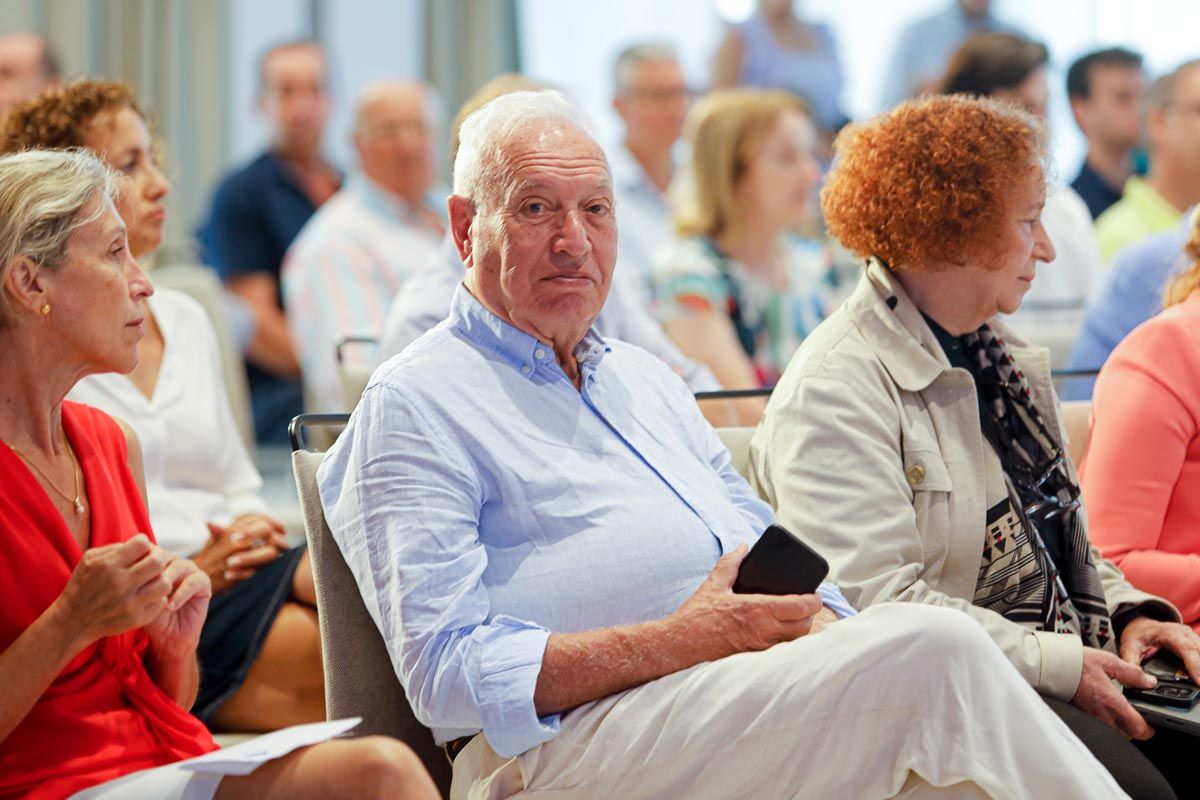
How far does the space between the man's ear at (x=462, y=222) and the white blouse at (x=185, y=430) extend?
85 centimetres

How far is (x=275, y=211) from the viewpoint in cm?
555

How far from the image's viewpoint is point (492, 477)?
187 centimetres

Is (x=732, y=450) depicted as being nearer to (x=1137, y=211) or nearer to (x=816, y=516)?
(x=816, y=516)

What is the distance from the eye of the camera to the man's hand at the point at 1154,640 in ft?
7.16

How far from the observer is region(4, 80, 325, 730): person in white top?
95.5 inches

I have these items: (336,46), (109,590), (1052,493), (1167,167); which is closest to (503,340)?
(109,590)

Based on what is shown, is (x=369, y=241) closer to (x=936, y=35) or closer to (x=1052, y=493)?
(x=1052, y=493)

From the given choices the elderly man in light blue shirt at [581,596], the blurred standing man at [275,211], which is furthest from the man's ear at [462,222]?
the blurred standing man at [275,211]

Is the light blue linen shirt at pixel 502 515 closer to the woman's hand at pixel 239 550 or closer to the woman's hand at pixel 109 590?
the woman's hand at pixel 109 590

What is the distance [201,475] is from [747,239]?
1.80 m

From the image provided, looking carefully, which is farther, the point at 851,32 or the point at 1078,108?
the point at 851,32

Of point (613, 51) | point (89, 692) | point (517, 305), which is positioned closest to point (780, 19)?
point (613, 51)

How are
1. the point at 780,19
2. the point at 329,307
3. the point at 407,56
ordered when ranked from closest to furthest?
the point at 329,307, the point at 780,19, the point at 407,56

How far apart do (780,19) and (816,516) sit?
5.12 m
